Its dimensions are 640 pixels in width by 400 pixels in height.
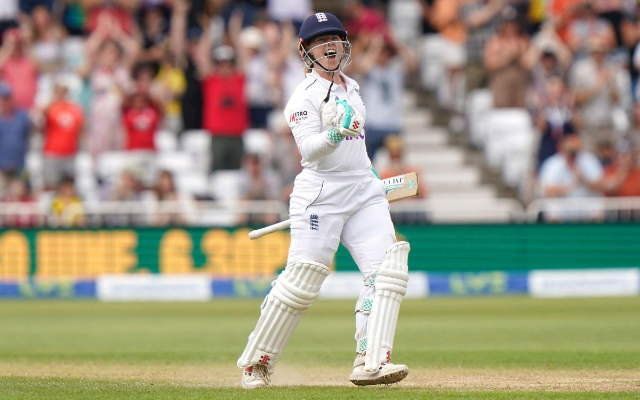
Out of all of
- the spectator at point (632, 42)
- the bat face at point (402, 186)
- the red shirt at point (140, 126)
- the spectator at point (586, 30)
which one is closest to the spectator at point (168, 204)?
the red shirt at point (140, 126)

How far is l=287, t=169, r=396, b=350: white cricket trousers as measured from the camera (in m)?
5.91

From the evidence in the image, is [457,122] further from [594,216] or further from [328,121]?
[328,121]

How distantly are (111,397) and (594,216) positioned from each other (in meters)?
9.98

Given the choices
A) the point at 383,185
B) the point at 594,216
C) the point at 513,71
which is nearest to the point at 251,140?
the point at 513,71

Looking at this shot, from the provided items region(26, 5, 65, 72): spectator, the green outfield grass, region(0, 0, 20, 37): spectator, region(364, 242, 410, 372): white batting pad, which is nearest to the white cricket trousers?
region(364, 242, 410, 372): white batting pad

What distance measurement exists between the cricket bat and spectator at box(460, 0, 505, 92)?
33.4ft

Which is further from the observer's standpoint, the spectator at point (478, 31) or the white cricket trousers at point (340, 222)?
the spectator at point (478, 31)

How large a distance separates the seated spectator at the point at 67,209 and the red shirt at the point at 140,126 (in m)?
1.01

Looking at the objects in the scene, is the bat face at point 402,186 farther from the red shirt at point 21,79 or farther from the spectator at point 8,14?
the spectator at point 8,14

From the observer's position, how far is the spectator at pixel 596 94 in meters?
15.0

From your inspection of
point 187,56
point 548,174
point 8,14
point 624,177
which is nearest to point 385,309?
point 548,174

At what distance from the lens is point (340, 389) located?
583 cm

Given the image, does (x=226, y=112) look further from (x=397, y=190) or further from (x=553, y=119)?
(x=397, y=190)

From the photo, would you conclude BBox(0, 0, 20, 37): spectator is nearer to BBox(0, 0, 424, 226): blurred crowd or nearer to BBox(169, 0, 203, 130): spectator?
BBox(0, 0, 424, 226): blurred crowd
